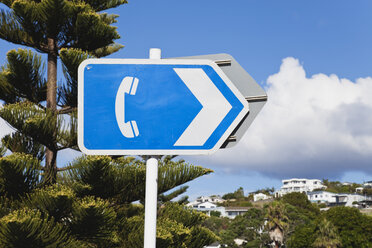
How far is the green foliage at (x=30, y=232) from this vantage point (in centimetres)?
588

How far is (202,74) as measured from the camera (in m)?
1.74

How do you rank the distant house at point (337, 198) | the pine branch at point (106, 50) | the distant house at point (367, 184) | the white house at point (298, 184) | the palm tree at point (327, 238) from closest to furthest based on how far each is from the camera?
the pine branch at point (106, 50) < the palm tree at point (327, 238) < the distant house at point (337, 198) < the distant house at point (367, 184) < the white house at point (298, 184)

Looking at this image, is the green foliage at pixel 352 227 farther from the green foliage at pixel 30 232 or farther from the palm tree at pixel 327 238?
the green foliage at pixel 30 232

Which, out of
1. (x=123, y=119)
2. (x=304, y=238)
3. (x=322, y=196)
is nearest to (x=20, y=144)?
(x=123, y=119)

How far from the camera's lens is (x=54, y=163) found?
7957 millimetres

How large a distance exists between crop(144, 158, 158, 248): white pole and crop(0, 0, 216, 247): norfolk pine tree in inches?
191

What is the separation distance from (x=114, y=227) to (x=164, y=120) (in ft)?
20.7

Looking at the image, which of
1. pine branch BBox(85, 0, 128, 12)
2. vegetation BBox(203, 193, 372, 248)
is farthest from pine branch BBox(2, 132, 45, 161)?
vegetation BBox(203, 193, 372, 248)

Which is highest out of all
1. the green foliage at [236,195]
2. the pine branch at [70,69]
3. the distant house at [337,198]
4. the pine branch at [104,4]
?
the green foliage at [236,195]

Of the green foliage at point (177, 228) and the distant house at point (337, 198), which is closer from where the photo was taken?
the green foliage at point (177, 228)

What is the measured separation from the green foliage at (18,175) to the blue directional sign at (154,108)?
5464 millimetres

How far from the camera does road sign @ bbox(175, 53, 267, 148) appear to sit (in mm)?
1746

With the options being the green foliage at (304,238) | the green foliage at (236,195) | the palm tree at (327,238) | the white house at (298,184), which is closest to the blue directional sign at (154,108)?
the palm tree at (327,238)

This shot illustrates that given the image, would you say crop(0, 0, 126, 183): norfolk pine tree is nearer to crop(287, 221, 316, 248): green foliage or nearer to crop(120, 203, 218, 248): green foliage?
crop(120, 203, 218, 248): green foliage
